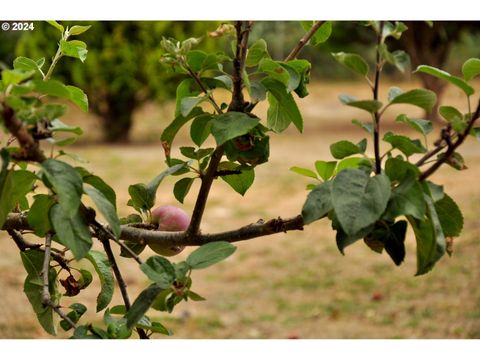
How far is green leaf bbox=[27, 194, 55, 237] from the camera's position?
0.56 metres

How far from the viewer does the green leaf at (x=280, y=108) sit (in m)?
0.60

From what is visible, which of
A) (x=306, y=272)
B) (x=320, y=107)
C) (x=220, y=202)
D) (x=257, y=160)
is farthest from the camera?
(x=320, y=107)

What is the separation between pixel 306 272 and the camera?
2.85 meters

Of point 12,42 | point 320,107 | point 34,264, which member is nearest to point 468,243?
point 34,264

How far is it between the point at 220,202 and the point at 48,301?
3.23 metres

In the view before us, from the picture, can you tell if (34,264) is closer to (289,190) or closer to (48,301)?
(48,301)

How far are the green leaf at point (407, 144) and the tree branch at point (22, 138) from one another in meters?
0.24

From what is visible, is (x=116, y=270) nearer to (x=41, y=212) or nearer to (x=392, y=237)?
(x=41, y=212)

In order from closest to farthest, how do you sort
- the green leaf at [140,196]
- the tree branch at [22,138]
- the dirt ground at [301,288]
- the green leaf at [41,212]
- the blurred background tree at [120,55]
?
the tree branch at [22,138] < the green leaf at [41,212] < the green leaf at [140,196] < the dirt ground at [301,288] < the blurred background tree at [120,55]

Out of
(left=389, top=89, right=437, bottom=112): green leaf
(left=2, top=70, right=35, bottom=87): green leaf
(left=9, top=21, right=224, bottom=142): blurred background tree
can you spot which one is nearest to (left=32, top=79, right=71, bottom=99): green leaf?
(left=2, top=70, right=35, bottom=87): green leaf

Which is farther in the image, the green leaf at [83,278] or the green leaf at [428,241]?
the green leaf at [83,278]

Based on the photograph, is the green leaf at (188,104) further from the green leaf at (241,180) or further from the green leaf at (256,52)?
the green leaf at (241,180)

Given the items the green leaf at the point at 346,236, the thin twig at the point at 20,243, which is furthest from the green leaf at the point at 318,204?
the thin twig at the point at 20,243

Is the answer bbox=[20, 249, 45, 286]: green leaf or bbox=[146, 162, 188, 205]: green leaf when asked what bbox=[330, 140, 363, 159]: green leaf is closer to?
bbox=[146, 162, 188, 205]: green leaf
